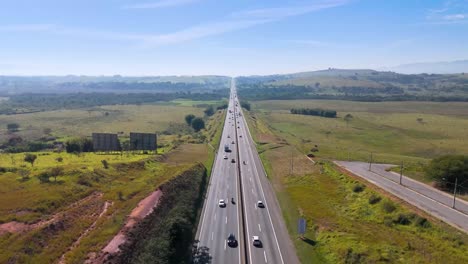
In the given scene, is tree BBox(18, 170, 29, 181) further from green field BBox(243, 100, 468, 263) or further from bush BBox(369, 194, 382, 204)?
bush BBox(369, 194, 382, 204)

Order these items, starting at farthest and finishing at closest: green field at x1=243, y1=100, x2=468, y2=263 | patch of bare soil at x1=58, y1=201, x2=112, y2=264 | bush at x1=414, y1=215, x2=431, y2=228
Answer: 1. bush at x1=414, y1=215, x2=431, y2=228
2. green field at x1=243, y1=100, x2=468, y2=263
3. patch of bare soil at x1=58, y1=201, x2=112, y2=264

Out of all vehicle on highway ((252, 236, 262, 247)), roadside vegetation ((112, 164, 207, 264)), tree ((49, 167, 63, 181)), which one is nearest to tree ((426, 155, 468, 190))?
vehicle on highway ((252, 236, 262, 247))

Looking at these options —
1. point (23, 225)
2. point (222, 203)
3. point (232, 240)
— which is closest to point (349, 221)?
point (232, 240)

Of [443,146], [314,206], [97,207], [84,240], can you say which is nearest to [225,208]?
[314,206]

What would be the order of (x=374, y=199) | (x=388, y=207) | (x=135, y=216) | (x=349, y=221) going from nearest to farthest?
(x=135, y=216)
(x=349, y=221)
(x=388, y=207)
(x=374, y=199)

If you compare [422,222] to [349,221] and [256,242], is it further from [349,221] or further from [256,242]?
[256,242]

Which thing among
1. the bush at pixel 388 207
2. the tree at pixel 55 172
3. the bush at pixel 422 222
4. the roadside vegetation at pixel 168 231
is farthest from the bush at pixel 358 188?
the tree at pixel 55 172

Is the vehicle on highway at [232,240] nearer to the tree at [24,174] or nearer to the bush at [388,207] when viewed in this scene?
the bush at [388,207]
